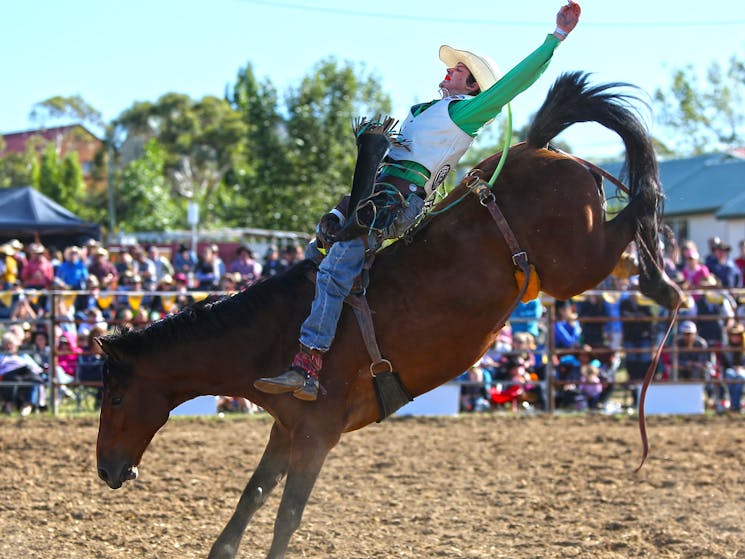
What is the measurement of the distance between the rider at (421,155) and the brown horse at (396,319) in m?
0.15

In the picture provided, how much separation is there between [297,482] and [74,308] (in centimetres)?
856

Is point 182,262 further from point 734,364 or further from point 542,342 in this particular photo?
point 734,364

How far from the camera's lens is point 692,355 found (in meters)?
12.1

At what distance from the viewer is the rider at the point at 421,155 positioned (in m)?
4.29

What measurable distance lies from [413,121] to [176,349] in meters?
1.60

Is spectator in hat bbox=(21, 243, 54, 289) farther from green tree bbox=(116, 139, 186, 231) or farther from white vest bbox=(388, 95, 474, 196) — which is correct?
green tree bbox=(116, 139, 186, 231)

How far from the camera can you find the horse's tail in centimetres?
475

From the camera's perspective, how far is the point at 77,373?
1138 cm

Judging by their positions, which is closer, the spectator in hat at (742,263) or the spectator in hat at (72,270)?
the spectator in hat at (72,270)

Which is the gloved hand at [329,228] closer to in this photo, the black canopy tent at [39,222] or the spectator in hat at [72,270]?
the spectator in hat at [72,270]

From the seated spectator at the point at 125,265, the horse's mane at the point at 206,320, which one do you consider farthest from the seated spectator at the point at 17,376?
the horse's mane at the point at 206,320

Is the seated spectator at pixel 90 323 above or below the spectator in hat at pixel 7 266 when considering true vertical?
below

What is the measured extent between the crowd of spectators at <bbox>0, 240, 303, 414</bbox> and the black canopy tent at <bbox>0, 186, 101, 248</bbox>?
4.01m

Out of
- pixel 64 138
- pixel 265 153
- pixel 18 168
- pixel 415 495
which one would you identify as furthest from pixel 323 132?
pixel 64 138
